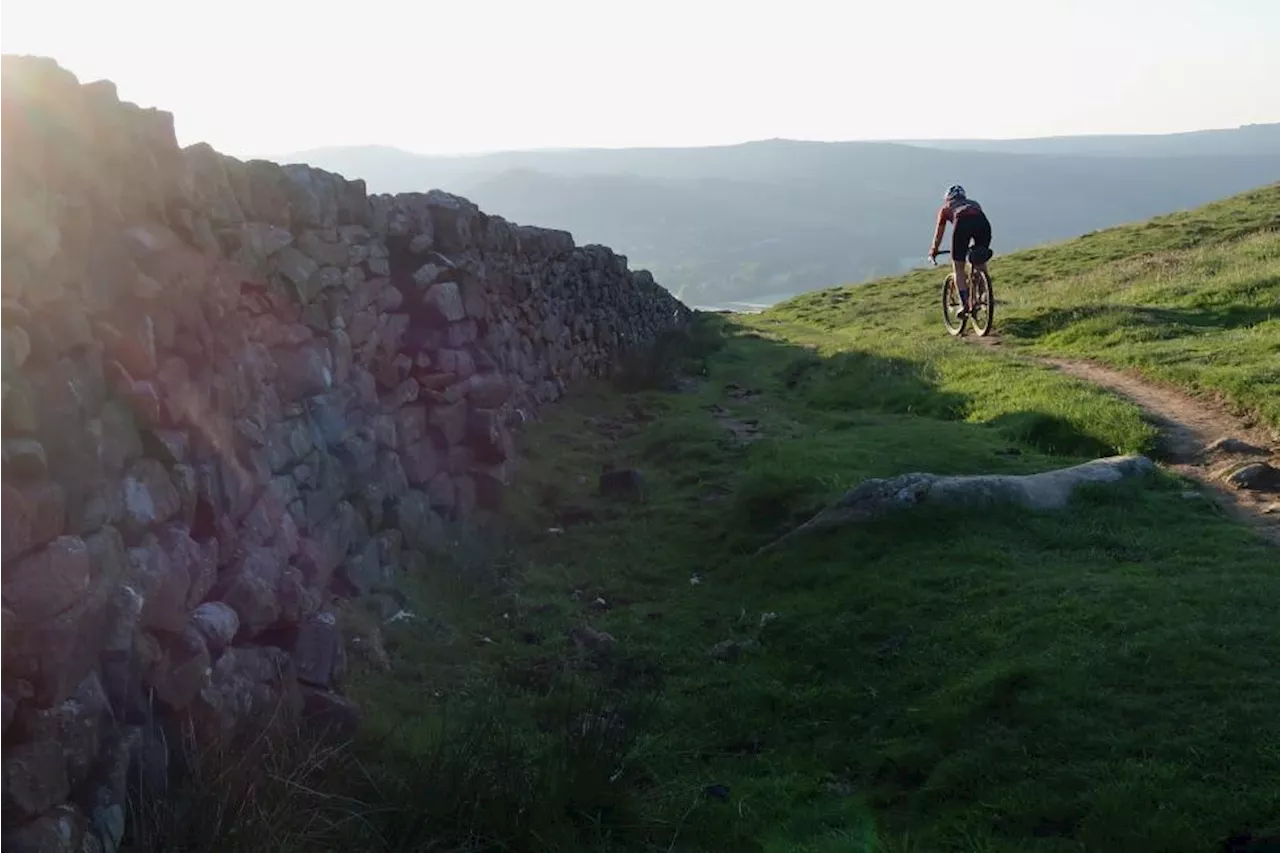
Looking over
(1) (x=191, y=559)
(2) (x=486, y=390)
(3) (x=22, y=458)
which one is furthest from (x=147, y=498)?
(2) (x=486, y=390)

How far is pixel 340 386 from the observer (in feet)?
26.0

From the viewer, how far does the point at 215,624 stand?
5309 millimetres

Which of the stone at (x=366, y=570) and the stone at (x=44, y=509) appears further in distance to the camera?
the stone at (x=366, y=570)

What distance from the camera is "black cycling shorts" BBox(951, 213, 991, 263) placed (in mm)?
17297

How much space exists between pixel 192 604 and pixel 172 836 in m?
1.38

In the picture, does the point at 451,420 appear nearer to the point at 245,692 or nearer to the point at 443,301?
the point at 443,301

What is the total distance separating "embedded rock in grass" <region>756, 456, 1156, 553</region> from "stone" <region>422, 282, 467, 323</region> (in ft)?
11.5

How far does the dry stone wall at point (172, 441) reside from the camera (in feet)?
13.8

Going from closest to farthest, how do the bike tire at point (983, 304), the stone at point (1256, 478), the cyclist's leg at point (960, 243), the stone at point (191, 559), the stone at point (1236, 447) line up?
1. the stone at point (191, 559)
2. the stone at point (1256, 478)
3. the stone at point (1236, 447)
4. the cyclist's leg at point (960, 243)
5. the bike tire at point (983, 304)

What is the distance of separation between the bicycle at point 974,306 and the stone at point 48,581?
15.4 metres

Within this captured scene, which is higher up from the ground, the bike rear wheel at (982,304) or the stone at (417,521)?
the bike rear wheel at (982,304)

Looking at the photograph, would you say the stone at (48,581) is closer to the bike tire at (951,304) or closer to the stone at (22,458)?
the stone at (22,458)

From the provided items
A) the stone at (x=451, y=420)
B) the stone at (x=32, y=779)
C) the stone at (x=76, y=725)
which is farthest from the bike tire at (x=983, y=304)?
the stone at (x=32, y=779)

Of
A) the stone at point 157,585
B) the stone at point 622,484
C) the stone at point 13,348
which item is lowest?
the stone at point 622,484
